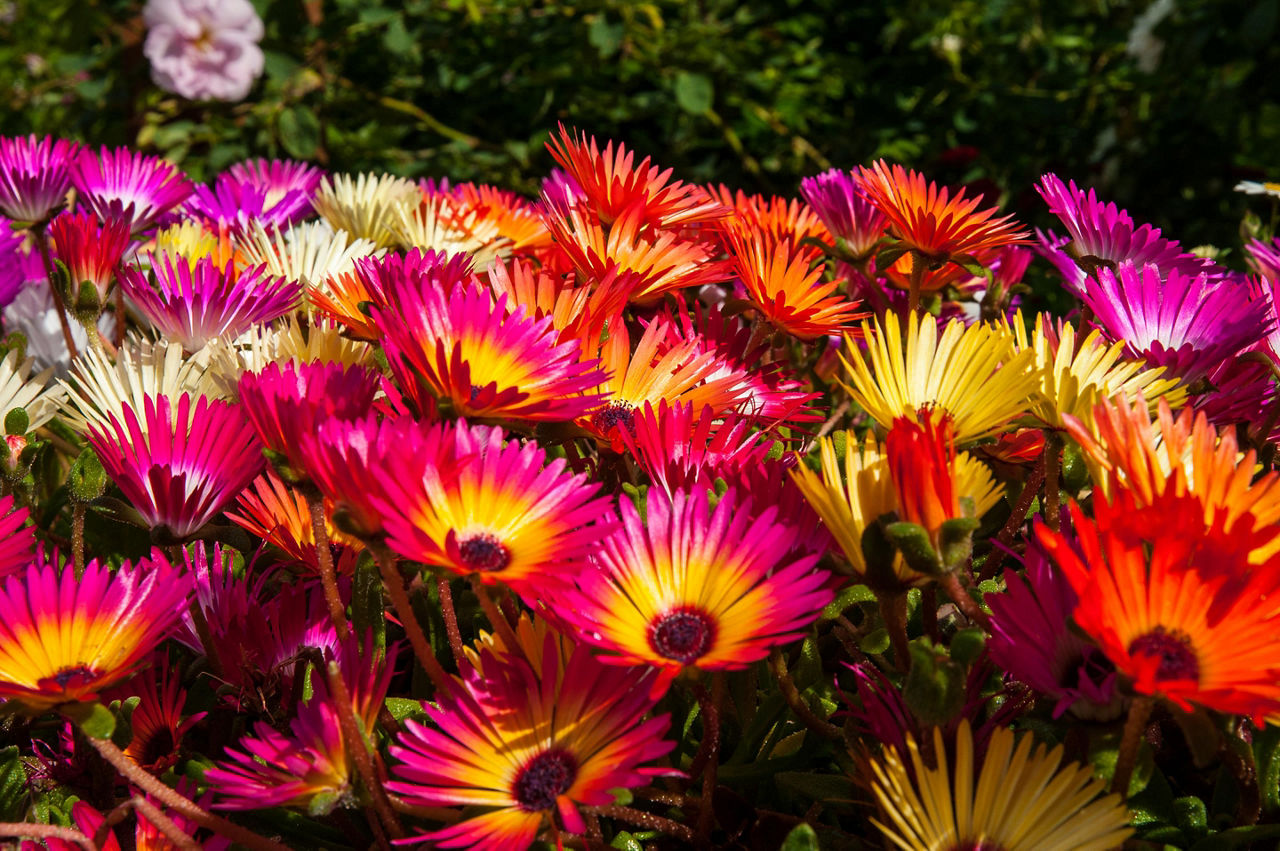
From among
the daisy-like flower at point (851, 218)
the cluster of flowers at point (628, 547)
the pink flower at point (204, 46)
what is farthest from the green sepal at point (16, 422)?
the pink flower at point (204, 46)

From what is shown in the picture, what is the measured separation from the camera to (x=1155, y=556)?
40 cm

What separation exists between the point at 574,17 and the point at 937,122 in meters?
0.89

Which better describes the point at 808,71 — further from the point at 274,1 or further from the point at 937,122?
the point at 274,1

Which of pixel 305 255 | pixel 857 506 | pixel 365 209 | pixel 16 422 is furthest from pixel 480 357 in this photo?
pixel 365 209

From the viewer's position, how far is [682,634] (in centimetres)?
46

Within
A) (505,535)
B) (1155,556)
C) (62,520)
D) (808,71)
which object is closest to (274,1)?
(808,71)

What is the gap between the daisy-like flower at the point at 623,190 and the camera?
75 centimetres

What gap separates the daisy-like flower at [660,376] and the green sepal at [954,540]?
22 cm

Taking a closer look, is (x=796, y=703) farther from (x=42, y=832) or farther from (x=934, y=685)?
→ (x=42, y=832)

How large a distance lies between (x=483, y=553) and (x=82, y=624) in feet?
0.63

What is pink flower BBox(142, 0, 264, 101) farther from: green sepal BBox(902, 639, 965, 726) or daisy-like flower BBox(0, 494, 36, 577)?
green sepal BBox(902, 639, 965, 726)

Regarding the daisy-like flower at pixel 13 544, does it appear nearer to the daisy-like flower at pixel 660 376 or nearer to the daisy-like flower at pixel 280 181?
the daisy-like flower at pixel 660 376

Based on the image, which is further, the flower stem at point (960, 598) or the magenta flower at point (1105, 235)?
the magenta flower at point (1105, 235)

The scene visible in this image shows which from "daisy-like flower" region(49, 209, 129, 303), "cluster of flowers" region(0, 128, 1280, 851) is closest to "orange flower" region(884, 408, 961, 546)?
"cluster of flowers" region(0, 128, 1280, 851)
